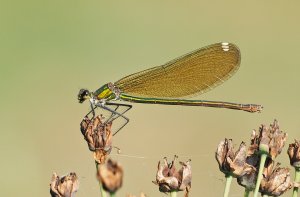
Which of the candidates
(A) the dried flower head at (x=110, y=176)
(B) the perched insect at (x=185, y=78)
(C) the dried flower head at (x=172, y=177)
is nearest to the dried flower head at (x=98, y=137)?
(C) the dried flower head at (x=172, y=177)

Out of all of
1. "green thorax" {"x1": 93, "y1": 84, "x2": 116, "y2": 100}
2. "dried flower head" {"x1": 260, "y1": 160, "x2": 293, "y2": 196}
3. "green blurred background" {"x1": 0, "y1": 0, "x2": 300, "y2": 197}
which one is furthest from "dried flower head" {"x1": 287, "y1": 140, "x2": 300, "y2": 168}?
"green blurred background" {"x1": 0, "y1": 0, "x2": 300, "y2": 197}

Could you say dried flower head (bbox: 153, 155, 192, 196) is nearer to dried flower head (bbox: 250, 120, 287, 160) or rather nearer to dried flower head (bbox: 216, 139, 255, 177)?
dried flower head (bbox: 216, 139, 255, 177)

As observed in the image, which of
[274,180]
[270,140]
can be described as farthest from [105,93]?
[274,180]

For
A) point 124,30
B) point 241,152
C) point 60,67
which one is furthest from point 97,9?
point 241,152

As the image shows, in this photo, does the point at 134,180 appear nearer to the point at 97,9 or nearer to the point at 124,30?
the point at 124,30

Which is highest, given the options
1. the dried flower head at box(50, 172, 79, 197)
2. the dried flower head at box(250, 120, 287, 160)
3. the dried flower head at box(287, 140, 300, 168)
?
the dried flower head at box(250, 120, 287, 160)

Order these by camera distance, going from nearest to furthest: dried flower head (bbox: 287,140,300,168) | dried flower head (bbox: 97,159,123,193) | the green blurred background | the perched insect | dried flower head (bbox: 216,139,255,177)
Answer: dried flower head (bbox: 97,159,123,193)
dried flower head (bbox: 216,139,255,177)
dried flower head (bbox: 287,140,300,168)
the perched insect
the green blurred background

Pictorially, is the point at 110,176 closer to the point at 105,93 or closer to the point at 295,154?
the point at 295,154
